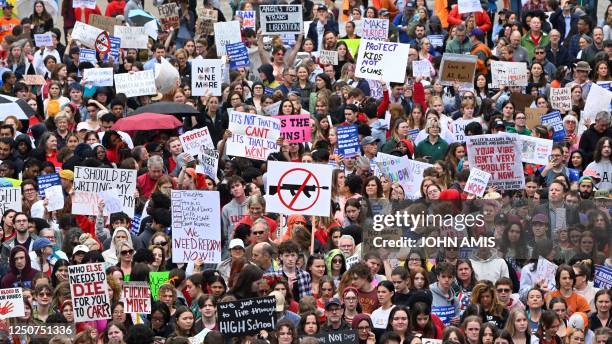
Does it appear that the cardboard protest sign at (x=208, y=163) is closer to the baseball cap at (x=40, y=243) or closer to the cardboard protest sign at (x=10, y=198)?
the cardboard protest sign at (x=10, y=198)

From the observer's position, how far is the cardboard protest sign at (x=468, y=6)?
33.1 m

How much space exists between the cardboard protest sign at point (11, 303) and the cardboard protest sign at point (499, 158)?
260 inches

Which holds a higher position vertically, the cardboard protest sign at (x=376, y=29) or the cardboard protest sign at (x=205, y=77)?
the cardboard protest sign at (x=376, y=29)

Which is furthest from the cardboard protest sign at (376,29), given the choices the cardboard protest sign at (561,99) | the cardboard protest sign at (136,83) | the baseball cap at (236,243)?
the baseball cap at (236,243)

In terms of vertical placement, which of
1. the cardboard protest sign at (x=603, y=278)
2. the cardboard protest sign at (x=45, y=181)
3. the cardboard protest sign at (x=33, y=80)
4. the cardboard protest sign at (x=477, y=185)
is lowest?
the cardboard protest sign at (x=603, y=278)

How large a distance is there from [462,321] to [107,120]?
27.0ft

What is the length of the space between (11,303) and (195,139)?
5916mm

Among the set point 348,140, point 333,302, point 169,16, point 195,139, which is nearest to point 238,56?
point 169,16

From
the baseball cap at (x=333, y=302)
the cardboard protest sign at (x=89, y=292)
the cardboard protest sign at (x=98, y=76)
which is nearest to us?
the baseball cap at (x=333, y=302)

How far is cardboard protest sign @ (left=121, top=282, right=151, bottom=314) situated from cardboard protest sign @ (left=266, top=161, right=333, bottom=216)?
102 inches

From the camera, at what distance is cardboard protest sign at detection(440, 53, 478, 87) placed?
29.1 meters

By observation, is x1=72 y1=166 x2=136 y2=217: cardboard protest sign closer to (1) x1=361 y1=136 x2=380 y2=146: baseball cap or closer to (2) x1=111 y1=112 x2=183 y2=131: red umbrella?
(2) x1=111 y1=112 x2=183 y2=131: red umbrella

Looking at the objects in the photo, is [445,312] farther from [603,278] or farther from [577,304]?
[603,278]

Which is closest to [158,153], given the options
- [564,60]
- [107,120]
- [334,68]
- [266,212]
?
[107,120]
